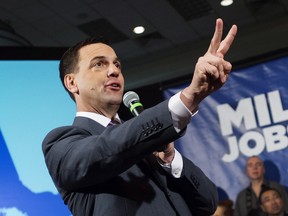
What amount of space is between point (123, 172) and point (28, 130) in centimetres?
124

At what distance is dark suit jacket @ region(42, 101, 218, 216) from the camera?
1061 millimetres

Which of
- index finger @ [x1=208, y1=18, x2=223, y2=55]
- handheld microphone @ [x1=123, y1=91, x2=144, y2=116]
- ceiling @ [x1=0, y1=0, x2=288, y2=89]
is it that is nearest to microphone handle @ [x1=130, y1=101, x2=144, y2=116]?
handheld microphone @ [x1=123, y1=91, x2=144, y2=116]

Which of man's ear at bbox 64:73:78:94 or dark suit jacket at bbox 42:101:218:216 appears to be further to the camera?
man's ear at bbox 64:73:78:94

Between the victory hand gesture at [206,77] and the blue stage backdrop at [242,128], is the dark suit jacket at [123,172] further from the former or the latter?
the blue stage backdrop at [242,128]

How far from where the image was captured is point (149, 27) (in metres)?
5.97

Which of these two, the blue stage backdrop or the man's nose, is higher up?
the blue stage backdrop

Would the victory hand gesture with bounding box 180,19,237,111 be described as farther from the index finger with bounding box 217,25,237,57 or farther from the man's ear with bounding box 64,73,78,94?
the man's ear with bounding box 64,73,78,94

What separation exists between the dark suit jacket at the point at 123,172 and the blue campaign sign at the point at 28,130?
998 millimetres

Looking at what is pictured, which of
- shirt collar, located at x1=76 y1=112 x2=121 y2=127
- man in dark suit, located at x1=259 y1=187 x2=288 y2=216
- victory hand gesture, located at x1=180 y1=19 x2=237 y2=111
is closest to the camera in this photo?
victory hand gesture, located at x1=180 y1=19 x2=237 y2=111

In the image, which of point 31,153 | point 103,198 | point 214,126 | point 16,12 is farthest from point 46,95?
point 16,12

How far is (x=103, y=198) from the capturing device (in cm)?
117

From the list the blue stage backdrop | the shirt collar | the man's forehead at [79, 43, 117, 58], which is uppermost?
the blue stage backdrop

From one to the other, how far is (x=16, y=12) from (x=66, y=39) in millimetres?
944

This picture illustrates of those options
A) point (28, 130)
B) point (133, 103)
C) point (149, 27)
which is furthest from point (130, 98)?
point (149, 27)
